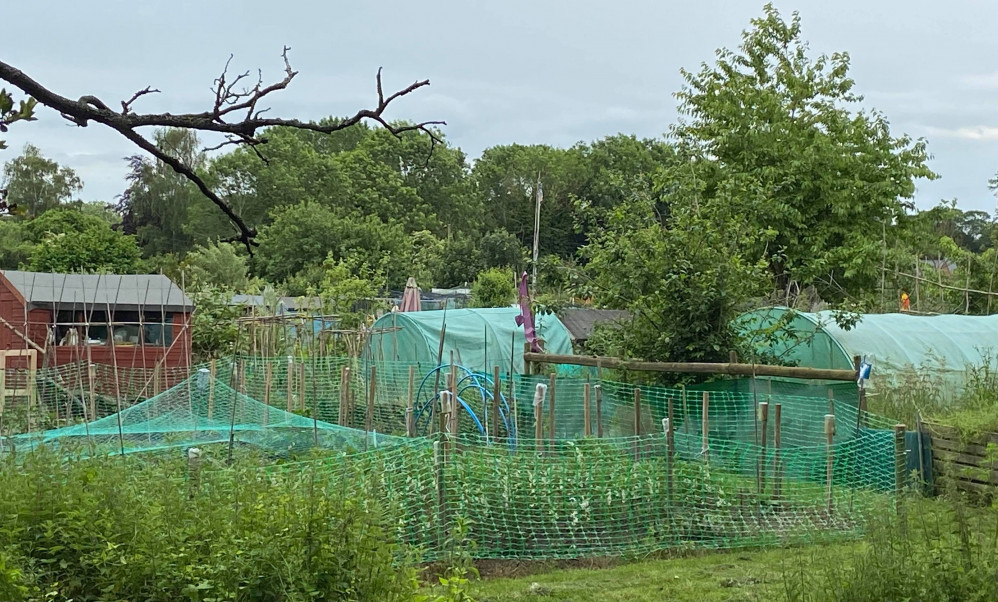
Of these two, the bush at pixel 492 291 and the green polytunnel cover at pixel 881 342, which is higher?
the bush at pixel 492 291

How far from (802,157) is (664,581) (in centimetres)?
1438

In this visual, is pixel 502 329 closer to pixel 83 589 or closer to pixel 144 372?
pixel 144 372

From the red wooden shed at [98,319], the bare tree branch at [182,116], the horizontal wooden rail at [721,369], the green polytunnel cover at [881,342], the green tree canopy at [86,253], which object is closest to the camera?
the bare tree branch at [182,116]

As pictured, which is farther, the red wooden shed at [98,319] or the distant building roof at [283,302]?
the distant building roof at [283,302]

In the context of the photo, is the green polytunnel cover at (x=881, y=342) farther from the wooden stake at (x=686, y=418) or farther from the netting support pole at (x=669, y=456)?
the netting support pole at (x=669, y=456)

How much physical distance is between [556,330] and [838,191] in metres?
6.33


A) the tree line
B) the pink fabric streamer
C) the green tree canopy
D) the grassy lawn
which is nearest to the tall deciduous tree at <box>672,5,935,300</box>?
the tree line

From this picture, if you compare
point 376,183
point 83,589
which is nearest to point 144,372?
point 83,589

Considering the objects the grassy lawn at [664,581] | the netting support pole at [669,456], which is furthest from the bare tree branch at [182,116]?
the netting support pole at [669,456]

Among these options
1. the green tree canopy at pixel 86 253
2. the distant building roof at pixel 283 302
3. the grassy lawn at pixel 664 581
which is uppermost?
the green tree canopy at pixel 86 253

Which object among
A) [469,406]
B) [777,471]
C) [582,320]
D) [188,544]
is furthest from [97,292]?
[188,544]

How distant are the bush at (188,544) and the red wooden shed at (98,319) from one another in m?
13.0

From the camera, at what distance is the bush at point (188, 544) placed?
4.45m

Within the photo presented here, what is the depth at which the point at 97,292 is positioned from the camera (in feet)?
62.8
